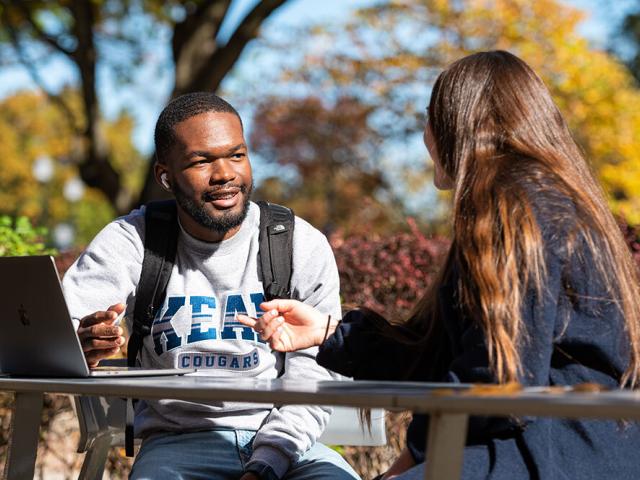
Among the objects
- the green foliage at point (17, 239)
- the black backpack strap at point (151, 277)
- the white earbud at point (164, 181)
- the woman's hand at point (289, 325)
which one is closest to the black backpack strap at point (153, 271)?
the black backpack strap at point (151, 277)

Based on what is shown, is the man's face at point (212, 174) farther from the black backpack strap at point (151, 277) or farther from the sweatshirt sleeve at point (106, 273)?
the sweatshirt sleeve at point (106, 273)

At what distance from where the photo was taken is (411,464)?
8.23 feet

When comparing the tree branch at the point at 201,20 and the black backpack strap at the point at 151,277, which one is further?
the tree branch at the point at 201,20

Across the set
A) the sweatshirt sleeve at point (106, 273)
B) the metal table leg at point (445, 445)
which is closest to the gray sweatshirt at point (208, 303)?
the sweatshirt sleeve at point (106, 273)

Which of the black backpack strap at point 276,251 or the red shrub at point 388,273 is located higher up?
the black backpack strap at point 276,251

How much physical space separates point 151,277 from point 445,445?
1.57 meters

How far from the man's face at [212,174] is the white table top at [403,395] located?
0.92 m

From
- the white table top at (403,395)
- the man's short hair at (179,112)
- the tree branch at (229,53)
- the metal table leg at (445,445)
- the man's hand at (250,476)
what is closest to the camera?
the white table top at (403,395)

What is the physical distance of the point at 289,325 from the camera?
9.42 ft

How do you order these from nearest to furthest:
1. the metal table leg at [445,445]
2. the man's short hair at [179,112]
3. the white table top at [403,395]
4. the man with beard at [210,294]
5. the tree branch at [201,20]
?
the white table top at [403,395], the metal table leg at [445,445], the man with beard at [210,294], the man's short hair at [179,112], the tree branch at [201,20]

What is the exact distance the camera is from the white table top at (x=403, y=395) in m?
1.77

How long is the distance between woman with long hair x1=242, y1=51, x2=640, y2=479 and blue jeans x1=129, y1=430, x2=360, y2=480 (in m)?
0.64

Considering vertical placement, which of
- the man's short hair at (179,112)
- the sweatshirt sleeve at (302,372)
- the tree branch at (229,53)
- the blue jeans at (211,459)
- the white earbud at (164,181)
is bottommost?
the blue jeans at (211,459)

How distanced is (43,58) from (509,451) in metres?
15.7
